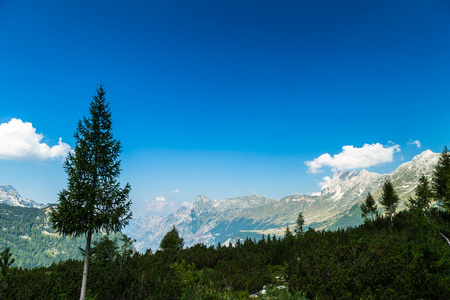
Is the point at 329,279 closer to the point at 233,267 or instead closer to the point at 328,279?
the point at 328,279

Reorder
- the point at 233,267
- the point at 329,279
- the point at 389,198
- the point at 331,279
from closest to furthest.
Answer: the point at 331,279
the point at 329,279
the point at 233,267
the point at 389,198

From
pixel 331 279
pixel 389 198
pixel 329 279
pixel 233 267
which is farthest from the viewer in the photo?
pixel 389 198

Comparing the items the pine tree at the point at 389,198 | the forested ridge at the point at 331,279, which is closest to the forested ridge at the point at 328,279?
the forested ridge at the point at 331,279

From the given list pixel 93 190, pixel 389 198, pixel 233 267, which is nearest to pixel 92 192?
pixel 93 190

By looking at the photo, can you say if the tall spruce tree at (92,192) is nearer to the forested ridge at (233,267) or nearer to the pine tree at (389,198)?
the forested ridge at (233,267)

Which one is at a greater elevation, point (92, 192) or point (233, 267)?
point (92, 192)

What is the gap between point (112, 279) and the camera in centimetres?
1551

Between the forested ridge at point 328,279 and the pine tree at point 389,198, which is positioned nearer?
the forested ridge at point 328,279

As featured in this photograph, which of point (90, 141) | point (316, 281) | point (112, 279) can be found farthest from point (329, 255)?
point (90, 141)

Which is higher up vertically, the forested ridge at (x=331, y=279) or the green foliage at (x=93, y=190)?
the green foliage at (x=93, y=190)

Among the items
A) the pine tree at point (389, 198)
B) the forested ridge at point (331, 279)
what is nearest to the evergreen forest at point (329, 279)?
the forested ridge at point (331, 279)

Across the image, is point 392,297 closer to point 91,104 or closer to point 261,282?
point 261,282

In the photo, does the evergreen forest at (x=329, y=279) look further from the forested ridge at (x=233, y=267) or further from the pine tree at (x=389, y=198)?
the pine tree at (x=389, y=198)

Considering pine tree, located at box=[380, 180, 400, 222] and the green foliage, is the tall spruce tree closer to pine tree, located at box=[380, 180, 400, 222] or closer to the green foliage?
the green foliage
